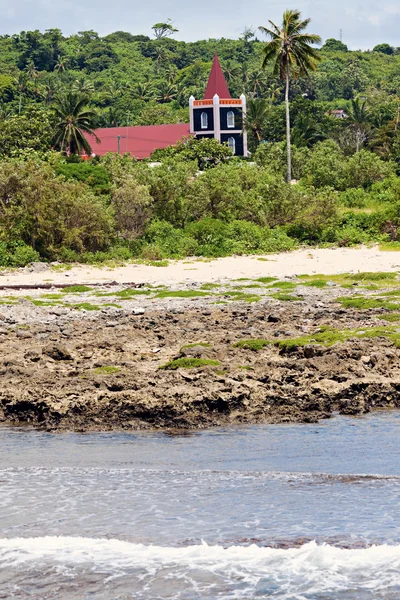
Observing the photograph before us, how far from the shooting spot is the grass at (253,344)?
17.5 metres

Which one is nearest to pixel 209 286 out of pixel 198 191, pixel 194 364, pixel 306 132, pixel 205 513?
pixel 194 364

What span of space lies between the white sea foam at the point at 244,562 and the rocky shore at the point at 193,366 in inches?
198

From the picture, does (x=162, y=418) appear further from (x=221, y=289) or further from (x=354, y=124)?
(x=354, y=124)

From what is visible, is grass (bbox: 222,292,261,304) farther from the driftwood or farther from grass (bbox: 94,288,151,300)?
the driftwood

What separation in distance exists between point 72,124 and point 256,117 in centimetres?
1977

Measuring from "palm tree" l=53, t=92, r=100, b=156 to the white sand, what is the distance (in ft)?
99.3

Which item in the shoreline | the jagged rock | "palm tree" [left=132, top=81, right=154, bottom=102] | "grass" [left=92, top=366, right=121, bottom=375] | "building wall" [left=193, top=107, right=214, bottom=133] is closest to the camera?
the shoreline

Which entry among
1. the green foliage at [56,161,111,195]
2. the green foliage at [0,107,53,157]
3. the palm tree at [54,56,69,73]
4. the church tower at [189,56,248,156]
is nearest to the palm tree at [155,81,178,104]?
the palm tree at [54,56,69,73]

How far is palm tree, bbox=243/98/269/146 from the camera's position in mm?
78556

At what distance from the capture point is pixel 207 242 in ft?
130

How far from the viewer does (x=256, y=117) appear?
259ft

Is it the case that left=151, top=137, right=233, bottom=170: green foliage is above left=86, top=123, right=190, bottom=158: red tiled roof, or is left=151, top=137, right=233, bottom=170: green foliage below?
below

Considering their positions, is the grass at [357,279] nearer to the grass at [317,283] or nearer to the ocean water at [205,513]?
the grass at [317,283]

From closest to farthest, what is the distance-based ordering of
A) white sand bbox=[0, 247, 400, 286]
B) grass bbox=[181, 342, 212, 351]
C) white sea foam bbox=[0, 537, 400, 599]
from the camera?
white sea foam bbox=[0, 537, 400, 599] < grass bbox=[181, 342, 212, 351] < white sand bbox=[0, 247, 400, 286]
